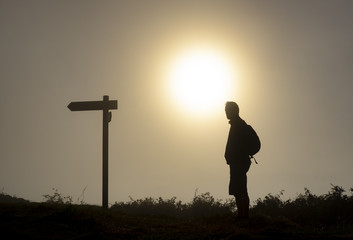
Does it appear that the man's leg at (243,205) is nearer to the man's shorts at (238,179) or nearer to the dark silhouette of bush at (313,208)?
the man's shorts at (238,179)

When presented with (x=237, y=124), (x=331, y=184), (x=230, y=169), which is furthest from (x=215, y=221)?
(x=331, y=184)

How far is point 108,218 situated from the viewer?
909 cm

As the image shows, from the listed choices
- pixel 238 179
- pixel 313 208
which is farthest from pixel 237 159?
pixel 313 208

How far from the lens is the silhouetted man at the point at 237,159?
946 centimetres

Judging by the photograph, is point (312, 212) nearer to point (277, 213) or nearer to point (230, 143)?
point (277, 213)

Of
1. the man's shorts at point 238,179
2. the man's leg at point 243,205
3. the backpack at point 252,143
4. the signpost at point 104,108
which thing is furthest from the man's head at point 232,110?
the signpost at point 104,108

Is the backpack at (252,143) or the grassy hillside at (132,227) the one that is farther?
the backpack at (252,143)

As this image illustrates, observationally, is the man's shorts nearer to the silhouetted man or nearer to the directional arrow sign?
the silhouetted man

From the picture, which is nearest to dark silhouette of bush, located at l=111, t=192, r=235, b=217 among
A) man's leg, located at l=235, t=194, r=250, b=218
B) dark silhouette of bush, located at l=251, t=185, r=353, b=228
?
dark silhouette of bush, located at l=251, t=185, r=353, b=228

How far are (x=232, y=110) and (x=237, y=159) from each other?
3.75 feet

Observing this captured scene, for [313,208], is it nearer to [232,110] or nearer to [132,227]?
[232,110]

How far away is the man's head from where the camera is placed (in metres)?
9.76

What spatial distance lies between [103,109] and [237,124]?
5439 mm

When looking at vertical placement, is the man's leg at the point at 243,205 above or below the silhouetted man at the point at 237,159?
below
